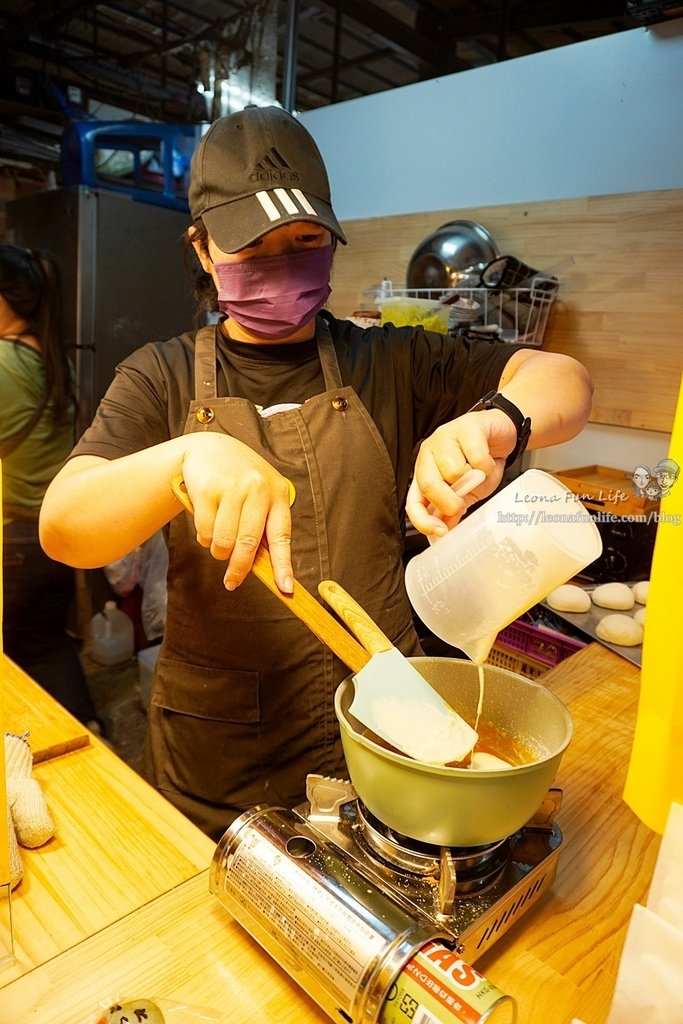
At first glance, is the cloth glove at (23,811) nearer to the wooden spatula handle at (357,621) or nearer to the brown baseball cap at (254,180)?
the wooden spatula handle at (357,621)

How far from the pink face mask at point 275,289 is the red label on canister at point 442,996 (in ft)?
2.73

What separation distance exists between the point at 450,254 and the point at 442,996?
1.56 metres

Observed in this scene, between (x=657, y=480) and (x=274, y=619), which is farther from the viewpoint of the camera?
(x=274, y=619)

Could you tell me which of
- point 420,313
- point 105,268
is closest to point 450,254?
point 420,313

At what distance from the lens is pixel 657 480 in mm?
678

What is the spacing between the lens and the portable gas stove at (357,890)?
521mm

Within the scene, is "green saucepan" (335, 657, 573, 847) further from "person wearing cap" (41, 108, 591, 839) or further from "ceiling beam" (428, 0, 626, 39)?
"ceiling beam" (428, 0, 626, 39)

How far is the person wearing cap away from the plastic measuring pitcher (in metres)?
0.29

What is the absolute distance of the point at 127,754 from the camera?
2.31m

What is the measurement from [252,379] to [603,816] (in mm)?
791

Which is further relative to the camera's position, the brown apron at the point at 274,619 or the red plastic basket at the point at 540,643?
the red plastic basket at the point at 540,643

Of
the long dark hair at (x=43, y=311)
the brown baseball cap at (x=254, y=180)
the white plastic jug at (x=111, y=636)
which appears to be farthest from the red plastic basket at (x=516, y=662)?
the white plastic jug at (x=111, y=636)

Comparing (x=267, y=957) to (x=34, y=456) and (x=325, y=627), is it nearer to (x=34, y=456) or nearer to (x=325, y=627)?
(x=325, y=627)

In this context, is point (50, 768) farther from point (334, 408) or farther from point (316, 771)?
point (334, 408)
